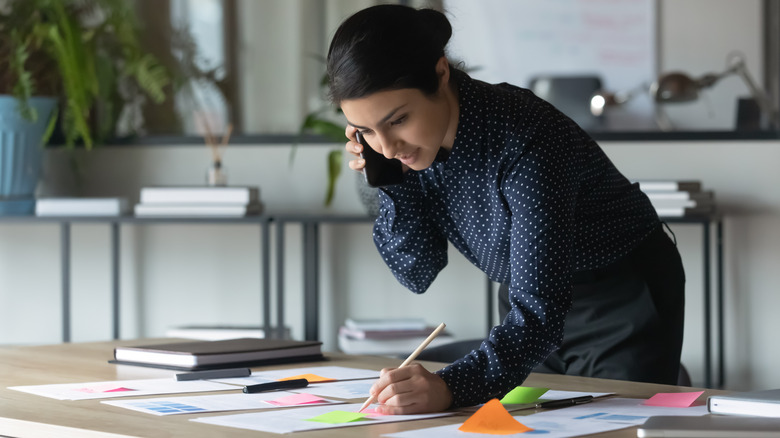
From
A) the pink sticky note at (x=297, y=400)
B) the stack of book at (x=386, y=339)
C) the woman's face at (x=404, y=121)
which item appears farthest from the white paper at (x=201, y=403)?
the stack of book at (x=386, y=339)

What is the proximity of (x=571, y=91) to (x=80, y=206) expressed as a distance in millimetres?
1937

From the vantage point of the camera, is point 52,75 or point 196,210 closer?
point 196,210

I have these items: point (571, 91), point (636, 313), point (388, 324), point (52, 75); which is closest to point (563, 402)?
point (636, 313)

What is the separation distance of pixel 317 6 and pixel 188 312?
1.17 metres

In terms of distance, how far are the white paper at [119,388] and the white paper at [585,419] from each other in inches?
15.9

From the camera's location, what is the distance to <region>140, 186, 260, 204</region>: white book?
291cm

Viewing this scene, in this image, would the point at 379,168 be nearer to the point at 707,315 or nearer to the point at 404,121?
the point at 404,121

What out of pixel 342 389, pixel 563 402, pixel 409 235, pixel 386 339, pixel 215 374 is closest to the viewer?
pixel 563 402

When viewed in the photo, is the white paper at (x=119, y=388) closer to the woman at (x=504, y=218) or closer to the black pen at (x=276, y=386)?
the black pen at (x=276, y=386)

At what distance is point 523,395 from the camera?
1221 millimetres

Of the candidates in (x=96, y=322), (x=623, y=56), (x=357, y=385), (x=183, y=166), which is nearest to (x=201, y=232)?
(x=183, y=166)

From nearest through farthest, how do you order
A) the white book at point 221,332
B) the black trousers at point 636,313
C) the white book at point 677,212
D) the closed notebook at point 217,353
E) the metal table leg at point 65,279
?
the closed notebook at point 217,353 → the black trousers at point 636,313 → the white book at point 677,212 → the white book at point 221,332 → the metal table leg at point 65,279

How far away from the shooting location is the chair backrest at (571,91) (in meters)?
3.80

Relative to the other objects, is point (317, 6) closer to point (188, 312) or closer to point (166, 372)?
point (188, 312)
